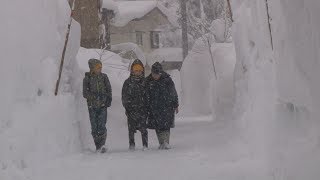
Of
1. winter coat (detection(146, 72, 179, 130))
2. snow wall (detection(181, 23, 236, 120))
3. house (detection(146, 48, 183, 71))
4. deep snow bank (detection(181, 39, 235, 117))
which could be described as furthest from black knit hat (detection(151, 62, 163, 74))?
house (detection(146, 48, 183, 71))

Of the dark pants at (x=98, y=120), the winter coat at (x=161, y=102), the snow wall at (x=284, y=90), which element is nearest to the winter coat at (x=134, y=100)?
the winter coat at (x=161, y=102)

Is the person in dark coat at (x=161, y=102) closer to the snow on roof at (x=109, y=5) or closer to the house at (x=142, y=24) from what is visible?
the snow on roof at (x=109, y=5)

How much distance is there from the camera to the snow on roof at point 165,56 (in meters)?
46.4

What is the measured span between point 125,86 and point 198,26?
93.4 feet

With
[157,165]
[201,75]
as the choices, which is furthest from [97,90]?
[201,75]

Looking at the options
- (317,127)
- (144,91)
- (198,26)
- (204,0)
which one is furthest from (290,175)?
(204,0)

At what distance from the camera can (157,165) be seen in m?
7.63

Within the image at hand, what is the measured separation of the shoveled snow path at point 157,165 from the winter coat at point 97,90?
83cm

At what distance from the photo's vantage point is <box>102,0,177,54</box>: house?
46562 mm

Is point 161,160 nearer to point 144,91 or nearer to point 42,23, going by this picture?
point 144,91

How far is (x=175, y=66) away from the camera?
46.0m

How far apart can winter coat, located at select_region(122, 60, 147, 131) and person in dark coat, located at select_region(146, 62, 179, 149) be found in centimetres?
16

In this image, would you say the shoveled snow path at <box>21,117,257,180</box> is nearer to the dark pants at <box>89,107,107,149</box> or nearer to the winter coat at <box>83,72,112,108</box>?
the dark pants at <box>89,107,107,149</box>

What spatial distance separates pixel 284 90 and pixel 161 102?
11.0 feet
